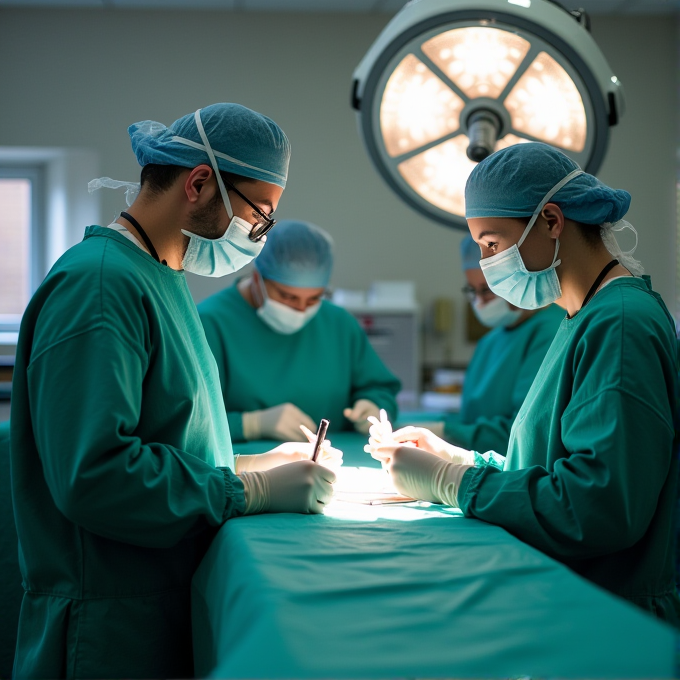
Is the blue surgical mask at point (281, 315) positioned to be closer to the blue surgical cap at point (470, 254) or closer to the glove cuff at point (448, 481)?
the blue surgical cap at point (470, 254)

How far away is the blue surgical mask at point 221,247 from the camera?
154 cm

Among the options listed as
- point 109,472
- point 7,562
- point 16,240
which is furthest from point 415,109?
point 16,240

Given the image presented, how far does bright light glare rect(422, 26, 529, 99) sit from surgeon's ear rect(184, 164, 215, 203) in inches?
22.1

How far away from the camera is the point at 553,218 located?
1.49 meters

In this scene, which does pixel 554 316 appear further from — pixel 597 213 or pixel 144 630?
pixel 144 630

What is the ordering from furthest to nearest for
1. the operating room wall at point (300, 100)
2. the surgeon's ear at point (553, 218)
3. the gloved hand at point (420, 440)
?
the operating room wall at point (300, 100), the gloved hand at point (420, 440), the surgeon's ear at point (553, 218)

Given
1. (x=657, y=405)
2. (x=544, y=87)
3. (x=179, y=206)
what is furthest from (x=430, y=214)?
(x=657, y=405)

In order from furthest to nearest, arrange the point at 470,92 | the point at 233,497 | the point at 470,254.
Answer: the point at 470,254
the point at 470,92
the point at 233,497

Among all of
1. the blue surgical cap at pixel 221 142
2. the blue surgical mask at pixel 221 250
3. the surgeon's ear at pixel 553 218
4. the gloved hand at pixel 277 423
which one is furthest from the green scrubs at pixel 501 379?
the blue surgical cap at pixel 221 142

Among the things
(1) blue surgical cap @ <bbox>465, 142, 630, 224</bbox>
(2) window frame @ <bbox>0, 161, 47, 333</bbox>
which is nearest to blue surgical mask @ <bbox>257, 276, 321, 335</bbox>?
(1) blue surgical cap @ <bbox>465, 142, 630, 224</bbox>

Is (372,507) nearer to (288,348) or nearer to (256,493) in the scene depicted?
(256,493)

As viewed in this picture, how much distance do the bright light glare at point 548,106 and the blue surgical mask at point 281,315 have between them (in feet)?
3.71

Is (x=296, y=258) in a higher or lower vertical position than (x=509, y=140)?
lower

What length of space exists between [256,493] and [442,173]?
0.95m
